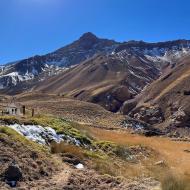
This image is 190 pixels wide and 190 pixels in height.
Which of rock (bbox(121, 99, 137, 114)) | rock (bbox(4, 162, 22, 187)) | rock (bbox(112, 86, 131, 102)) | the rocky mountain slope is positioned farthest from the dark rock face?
rock (bbox(4, 162, 22, 187))

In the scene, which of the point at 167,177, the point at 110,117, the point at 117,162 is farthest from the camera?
the point at 110,117

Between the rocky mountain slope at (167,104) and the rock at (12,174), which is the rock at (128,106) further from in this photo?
the rock at (12,174)

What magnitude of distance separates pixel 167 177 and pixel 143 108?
14019cm

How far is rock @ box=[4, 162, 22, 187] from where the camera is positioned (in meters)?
16.2

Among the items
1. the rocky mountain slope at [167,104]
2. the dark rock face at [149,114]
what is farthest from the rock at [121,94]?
the dark rock face at [149,114]

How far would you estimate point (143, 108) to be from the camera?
15675cm

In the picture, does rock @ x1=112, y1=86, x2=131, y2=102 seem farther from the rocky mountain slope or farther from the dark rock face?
the dark rock face

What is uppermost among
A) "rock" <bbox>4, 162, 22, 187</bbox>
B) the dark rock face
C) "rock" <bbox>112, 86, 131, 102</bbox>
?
"rock" <bbox>4, 162, 22, 187</bbox>

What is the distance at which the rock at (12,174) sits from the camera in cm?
1625

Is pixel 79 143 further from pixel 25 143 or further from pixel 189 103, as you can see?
pixel 189 103

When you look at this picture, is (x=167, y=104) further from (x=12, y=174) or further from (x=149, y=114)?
(x=12, y=174)

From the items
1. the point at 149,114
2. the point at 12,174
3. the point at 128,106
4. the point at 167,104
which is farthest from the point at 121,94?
the point at 12,174

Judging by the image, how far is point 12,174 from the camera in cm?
1645

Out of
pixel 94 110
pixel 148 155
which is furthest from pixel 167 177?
pixel 94 110
